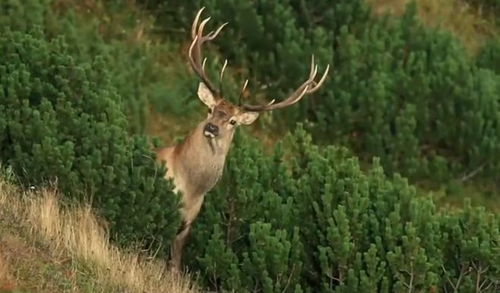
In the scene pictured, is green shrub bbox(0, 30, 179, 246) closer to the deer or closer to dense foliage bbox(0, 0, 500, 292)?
dense foliage bbox(0, 0, 500, 292)

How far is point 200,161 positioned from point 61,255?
243 cm

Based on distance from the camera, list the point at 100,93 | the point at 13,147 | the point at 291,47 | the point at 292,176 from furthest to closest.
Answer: the point at 291,47
the point at 292,176
the point at 100,93
the point at 13,147

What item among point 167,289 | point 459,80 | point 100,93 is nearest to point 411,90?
point 459,80

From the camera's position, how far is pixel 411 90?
17.7 m

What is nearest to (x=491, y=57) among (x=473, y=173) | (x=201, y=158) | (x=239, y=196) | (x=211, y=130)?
(x=473, y=173)

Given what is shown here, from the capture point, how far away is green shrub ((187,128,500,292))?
12.2m

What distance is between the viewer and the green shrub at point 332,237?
12195 millimetres

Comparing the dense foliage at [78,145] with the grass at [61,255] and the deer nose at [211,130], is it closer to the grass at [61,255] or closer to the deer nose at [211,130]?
the grass at [61,255]

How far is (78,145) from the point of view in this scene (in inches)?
475

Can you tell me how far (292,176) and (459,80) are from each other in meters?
4.75

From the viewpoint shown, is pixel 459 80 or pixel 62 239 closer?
pixel 62 239

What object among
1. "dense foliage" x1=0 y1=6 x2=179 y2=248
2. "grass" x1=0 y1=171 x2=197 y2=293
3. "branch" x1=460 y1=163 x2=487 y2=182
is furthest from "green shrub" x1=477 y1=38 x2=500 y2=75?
"grass" x1=0 y1=171 x2=197 y2=293

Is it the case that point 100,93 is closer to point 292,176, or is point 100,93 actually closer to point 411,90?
point 292,176

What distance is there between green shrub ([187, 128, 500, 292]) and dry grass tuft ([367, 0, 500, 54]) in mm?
6610
